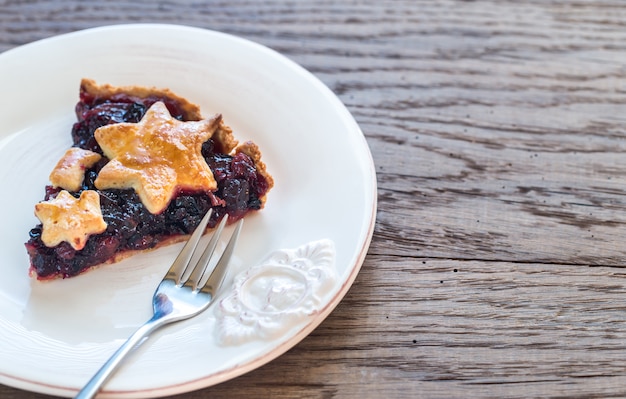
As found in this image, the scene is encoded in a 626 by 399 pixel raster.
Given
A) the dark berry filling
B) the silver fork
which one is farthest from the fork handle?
the dark berry filling

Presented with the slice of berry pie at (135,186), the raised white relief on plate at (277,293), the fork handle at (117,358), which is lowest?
the fork handle at (117,358)

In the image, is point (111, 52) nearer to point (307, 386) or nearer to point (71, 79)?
point (71, 79)

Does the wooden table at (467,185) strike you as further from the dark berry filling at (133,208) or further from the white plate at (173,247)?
the dark berry filling at (133,208)

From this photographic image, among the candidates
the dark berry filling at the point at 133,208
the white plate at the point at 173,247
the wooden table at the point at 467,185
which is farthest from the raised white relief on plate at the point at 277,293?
the dark berry filling at the point at 133,208

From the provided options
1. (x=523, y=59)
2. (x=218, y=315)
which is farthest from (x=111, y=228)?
(x=523, y=59)

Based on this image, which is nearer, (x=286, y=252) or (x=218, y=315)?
(x=218, y=315)
